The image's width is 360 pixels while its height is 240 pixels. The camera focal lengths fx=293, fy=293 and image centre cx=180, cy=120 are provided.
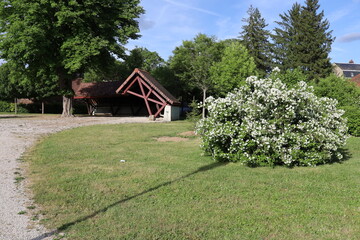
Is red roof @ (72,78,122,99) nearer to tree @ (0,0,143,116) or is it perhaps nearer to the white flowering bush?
tree @ (0,0,143,116)

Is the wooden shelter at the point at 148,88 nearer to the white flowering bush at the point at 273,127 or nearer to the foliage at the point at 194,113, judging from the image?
the foliage at the point at 194,113

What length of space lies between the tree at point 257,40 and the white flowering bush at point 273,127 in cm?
4010

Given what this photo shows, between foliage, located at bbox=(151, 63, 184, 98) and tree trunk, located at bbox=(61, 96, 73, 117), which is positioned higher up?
foliage, located at bbox=(151, 63, 184, 98)

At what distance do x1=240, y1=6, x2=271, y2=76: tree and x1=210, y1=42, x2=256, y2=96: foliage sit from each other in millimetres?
12770

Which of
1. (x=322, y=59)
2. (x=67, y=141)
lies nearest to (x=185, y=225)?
(x=67, y=141)

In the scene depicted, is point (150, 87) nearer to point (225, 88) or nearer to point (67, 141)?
point (225, 88)

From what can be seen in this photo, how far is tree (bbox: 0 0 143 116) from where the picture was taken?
77.0 ft

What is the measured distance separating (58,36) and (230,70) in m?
18.9

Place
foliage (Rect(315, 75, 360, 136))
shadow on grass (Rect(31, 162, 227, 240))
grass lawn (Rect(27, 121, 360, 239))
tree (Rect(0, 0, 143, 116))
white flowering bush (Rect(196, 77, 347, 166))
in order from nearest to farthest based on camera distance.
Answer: shadow on grass (Rect(31, 162, 227, 240)) → grass lawn (Rect(27, 121, 360, 239)) → white flowering bush (Rect(196, 77, 347, 166)) → foliage (Rect(315, 75, 360, 136)) → tree (Rect(0, 0, 143, 116))

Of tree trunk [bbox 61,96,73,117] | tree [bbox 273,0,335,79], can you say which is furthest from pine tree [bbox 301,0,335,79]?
tree trunk [bbox 61,96,73,117]

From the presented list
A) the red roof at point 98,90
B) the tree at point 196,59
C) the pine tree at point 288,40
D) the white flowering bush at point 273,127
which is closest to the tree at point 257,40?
the pine tree at point 288,40

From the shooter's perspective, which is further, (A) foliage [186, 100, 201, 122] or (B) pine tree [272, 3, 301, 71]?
(B) pine tree [272, 3, 301, 71]

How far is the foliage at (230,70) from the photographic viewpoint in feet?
112

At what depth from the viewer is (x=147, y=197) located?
5746mm
